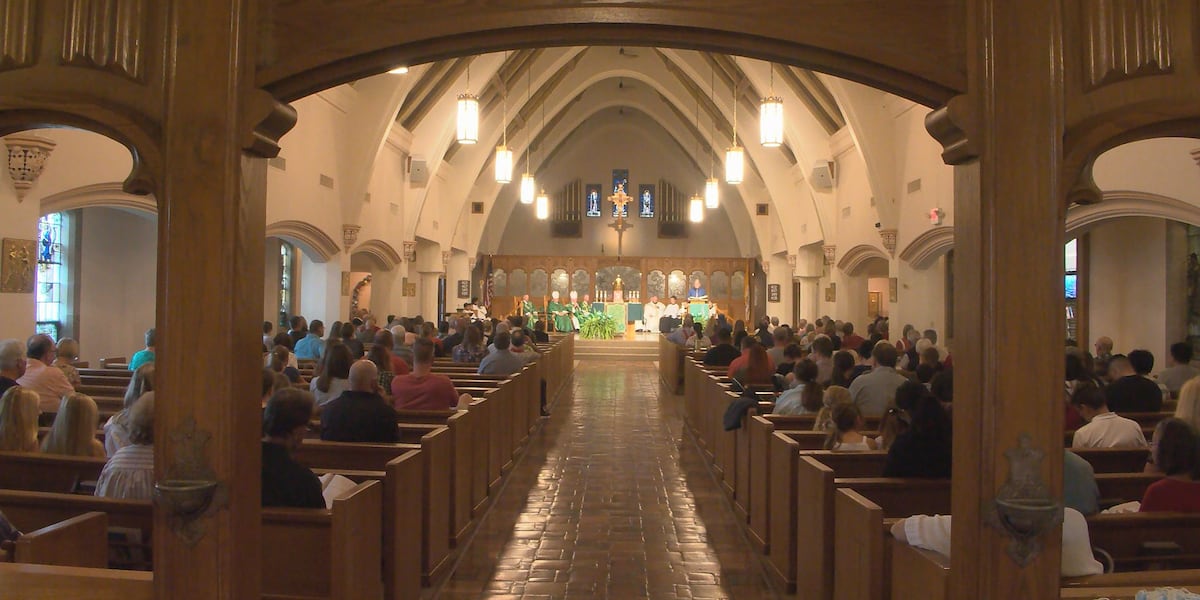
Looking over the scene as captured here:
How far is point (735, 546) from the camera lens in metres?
5.61

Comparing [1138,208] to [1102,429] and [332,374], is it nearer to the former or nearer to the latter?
[1102,429]

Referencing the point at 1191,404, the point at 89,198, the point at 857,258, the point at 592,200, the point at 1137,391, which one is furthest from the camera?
the point at 592,200

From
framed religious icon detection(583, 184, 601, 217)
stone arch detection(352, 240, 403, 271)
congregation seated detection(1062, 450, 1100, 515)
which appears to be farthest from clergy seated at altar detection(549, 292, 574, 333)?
→ congregation seated detection(1062, 450, 1100, 515)

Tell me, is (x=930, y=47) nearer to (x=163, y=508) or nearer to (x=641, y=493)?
(x=163, y=508)

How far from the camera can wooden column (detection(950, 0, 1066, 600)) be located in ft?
8.78

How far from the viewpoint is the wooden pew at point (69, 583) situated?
275cm

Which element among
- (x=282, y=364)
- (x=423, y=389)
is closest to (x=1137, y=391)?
(x=423, y=389)

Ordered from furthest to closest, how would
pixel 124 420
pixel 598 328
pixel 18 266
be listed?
pixel 598 328, pixel 18 266, pixel 124 420

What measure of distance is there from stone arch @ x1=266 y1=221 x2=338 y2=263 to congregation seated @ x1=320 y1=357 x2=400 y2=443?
23.6 ft

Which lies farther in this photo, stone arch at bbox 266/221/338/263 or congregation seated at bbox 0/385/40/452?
stone arch at bbox 266/221/338/263

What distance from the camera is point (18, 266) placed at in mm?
7590

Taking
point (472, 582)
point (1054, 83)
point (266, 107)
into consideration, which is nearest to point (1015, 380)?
point (1054, 83)

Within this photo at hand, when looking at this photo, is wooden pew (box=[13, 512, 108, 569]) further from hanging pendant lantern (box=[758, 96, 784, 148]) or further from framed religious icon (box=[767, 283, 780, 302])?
framed religious icon (box=[767, 283, 780, 302])

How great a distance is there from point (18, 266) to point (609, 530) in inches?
219
